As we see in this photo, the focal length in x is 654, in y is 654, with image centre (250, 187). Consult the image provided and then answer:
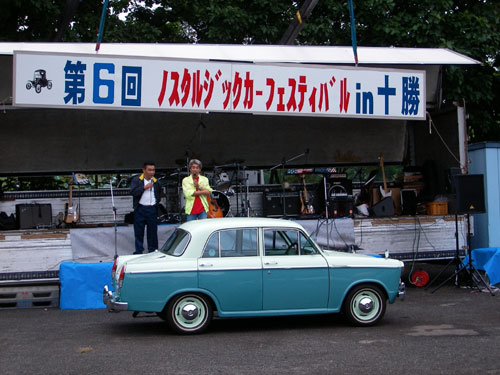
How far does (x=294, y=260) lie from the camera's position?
27.4 ft

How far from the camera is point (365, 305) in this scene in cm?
854

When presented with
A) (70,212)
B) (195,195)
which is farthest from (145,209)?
(70,212)

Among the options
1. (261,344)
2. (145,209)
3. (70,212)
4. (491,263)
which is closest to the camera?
(261,344)

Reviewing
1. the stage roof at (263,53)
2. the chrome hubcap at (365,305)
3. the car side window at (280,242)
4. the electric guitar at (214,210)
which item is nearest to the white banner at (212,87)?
the stage roof at (263,53)

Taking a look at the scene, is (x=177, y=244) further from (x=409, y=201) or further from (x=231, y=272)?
(x=409, y=201)

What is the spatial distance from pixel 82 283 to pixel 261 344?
164 inches

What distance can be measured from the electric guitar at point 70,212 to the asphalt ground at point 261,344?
8.85 feet

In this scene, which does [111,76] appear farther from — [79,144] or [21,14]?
[21,14]

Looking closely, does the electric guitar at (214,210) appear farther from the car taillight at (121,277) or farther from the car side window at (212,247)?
the car taillight at (121,277)

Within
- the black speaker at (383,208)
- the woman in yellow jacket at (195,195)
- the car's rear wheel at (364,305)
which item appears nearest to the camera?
the car's rear wheel at (364,305)

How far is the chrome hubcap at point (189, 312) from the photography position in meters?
8.05

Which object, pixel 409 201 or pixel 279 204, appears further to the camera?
pixel 409 201

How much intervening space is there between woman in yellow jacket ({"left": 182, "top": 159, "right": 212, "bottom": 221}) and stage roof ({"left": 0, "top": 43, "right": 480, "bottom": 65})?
6.32ft

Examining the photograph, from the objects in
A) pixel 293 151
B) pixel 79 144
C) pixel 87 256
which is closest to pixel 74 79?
pixel 87 256
